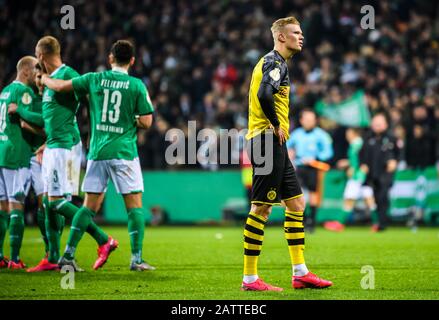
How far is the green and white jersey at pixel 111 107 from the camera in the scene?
873 centimetres

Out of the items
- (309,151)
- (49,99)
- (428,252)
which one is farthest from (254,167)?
(309,151)

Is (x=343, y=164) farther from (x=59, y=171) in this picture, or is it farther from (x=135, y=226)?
(x=59, y=171)

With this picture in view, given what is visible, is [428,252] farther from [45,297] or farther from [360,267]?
[45,297]

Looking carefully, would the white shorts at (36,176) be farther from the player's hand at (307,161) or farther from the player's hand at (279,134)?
the player's hand at (307,161)

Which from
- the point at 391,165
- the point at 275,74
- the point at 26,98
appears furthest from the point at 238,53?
the point at 275,74

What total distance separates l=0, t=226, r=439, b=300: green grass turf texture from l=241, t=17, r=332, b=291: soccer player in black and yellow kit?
0.82ft

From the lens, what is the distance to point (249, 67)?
23062mm

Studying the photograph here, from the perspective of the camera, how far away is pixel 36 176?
10.1m

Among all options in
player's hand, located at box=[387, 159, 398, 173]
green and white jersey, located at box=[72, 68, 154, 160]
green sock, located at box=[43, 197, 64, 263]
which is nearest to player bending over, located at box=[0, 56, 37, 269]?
green sock, located at box=[43, 197, 64, 263]

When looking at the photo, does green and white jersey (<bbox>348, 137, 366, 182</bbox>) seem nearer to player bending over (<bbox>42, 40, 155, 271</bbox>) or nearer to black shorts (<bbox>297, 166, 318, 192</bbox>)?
black shorts (<bbox>297, 166, 318, 192</bbox>)

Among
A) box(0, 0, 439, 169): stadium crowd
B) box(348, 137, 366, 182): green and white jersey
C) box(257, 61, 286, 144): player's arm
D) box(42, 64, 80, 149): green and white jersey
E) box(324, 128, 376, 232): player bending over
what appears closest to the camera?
box(257, 61, 286, 144): player's arm

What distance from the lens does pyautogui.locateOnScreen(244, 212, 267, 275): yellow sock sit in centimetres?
745

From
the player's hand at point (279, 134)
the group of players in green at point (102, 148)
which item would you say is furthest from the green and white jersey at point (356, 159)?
the player's hand at point (279, 134)
